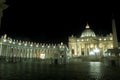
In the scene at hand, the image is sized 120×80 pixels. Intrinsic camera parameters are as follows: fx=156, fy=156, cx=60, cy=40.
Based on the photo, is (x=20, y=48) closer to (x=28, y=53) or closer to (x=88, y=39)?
(x=28, y=53)

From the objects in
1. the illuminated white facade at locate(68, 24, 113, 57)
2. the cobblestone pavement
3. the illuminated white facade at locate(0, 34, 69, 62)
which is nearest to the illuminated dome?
the illuminated white facade at locate(68, 24, 113, 57)

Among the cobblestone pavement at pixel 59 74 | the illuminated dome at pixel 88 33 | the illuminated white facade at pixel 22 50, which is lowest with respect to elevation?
the cobblestone pavement at pixel 59 74

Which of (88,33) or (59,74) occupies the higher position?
(88,33)

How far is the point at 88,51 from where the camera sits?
407ft

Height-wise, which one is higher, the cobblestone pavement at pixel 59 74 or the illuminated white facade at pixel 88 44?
the illuminated white facade at pixel 88 44

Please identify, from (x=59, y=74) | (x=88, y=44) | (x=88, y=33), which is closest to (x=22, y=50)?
(x=88, y=44)

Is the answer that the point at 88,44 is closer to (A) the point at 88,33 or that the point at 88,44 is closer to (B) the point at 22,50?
(A) the point at 88,33

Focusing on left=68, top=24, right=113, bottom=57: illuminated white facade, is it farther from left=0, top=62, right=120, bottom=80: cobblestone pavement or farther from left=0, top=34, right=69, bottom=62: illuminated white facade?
left=0, top=62, right=120, bottom=80: cobblestone pavement

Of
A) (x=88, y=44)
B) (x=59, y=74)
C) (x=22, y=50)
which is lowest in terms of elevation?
(x=59, y=74)

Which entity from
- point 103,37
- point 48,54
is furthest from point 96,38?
point 48,54

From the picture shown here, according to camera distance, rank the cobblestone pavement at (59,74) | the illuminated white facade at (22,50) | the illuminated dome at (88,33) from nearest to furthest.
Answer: the cobblestone pavement at (59,74), the illuminated white facade at (22,50), the illuminated dome at (88,33)

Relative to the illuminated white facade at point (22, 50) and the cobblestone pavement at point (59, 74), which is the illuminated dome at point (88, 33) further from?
the cobblestone pavement at point (59, 74)

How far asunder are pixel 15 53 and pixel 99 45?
68092 millimetres

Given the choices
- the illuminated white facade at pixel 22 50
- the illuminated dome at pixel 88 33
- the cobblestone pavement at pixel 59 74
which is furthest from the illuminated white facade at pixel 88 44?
the cobblestone pavement at pixel 59 74
